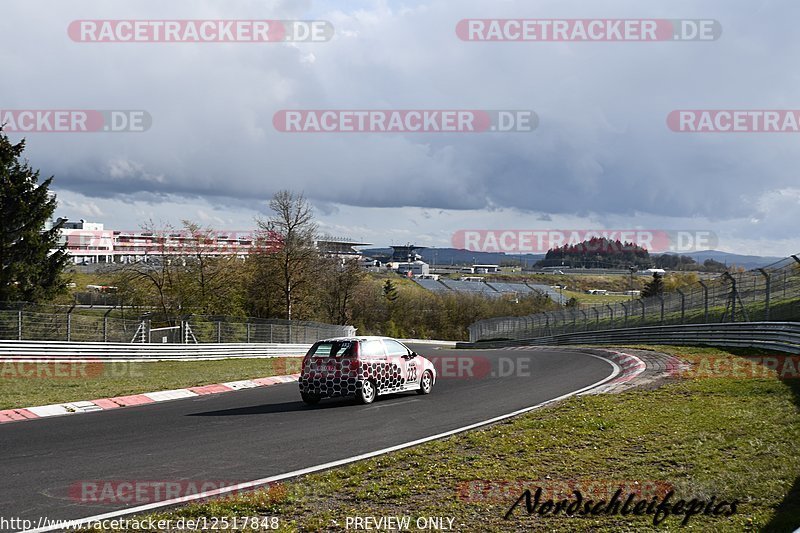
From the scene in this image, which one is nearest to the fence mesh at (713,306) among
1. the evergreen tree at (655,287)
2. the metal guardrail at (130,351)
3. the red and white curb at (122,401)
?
the red and white curb at (122,401)

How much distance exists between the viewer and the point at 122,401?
674 inches

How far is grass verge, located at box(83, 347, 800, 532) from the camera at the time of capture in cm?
649

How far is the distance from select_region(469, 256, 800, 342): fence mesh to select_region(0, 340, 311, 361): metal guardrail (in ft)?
62.4

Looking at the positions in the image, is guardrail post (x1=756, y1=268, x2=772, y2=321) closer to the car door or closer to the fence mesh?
the fence mesh

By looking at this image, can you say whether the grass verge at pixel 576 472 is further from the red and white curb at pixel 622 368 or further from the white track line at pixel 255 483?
the red and white curb at pixel 622 368

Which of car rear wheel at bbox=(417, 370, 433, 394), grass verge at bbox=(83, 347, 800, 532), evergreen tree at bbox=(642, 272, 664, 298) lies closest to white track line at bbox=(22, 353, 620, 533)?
grass verge at bbox=(83, 347, 800, 532)

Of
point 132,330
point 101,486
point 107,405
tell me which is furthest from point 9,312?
point 101,486

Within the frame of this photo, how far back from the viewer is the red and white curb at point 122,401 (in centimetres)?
1447

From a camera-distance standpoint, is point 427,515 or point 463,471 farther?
point 463,471

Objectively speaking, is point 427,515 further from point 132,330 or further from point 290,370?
point 132,330

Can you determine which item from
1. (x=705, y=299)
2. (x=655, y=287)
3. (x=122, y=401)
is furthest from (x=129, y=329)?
(x=655, y=287)

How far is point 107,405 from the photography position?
16469mm

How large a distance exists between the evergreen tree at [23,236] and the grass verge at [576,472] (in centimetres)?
4153

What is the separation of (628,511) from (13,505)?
5.91 m
